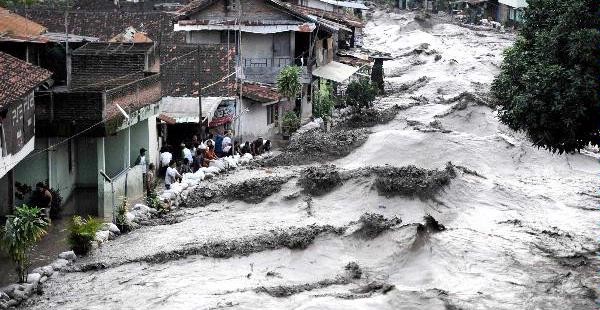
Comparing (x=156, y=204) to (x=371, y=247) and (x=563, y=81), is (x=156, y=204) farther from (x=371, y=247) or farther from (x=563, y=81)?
(x=563, y=81)

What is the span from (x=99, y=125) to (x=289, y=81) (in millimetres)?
12936

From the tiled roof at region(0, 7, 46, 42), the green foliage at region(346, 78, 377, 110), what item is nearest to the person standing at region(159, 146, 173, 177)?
the tiled roof at region(0, 7, 46, 42)

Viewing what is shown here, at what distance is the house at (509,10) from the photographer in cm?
7638

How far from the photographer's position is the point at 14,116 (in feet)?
61.0

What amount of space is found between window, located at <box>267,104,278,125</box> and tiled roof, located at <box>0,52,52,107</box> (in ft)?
51.4

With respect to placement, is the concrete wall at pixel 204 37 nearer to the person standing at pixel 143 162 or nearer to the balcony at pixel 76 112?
the person standing at pixel 143 162

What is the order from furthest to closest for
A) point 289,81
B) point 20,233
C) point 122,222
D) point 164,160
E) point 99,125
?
point 289,81 → point 164,160 → point 99,125 → point 122,222 → point 20,233

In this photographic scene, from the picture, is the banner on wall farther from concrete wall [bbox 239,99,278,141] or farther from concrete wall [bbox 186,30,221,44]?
concrete wall [bbox 186,30,221,44]

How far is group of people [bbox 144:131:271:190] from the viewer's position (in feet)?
79.1

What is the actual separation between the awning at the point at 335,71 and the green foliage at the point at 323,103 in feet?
3.07

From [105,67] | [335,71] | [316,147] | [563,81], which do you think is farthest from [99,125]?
[335,71]

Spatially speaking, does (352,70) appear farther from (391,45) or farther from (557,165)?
(391,45)

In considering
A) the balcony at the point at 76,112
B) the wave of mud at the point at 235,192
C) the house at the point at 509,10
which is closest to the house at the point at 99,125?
the balcony at the point at 76,112

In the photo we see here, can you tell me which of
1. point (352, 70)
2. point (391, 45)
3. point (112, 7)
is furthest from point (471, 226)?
point (391, 45)
